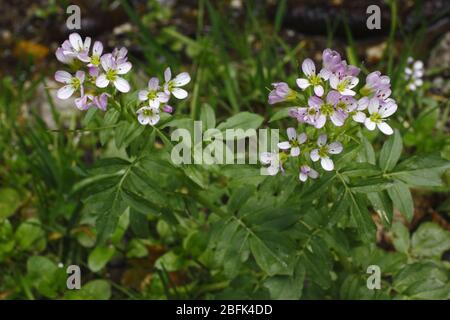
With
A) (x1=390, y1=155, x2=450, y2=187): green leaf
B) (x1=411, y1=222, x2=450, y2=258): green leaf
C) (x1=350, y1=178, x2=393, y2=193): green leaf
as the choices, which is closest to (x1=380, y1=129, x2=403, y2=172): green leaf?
(x1=390, y1=155, x2=450, y2=187): green leaf

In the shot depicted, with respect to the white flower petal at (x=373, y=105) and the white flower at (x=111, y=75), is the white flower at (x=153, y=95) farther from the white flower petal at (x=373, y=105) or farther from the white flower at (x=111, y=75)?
the white flower petal at (x=373, y=105)

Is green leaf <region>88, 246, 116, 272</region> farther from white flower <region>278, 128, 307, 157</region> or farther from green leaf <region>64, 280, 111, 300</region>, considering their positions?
white flower <region>278, 128, 307, 157</region>

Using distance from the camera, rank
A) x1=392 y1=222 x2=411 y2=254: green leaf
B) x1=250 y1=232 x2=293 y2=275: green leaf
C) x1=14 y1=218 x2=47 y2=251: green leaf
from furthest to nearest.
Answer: x1=14 y1=218 x2=47 y2=251: green leaf, x1=392 y1=222 x2=411 y2=254: green leaf, x1=250 y1=232 x2=293 y2=275: green leaf

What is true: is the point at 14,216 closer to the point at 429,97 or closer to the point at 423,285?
the point at 423,285

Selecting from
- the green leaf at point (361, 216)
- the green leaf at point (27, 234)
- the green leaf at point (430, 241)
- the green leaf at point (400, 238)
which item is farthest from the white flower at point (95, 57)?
the green leaf at point (430, 241)

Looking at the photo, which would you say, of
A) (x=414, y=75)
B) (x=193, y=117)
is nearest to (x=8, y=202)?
(x=193, y=117)

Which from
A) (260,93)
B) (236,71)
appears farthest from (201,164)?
(236,71)
